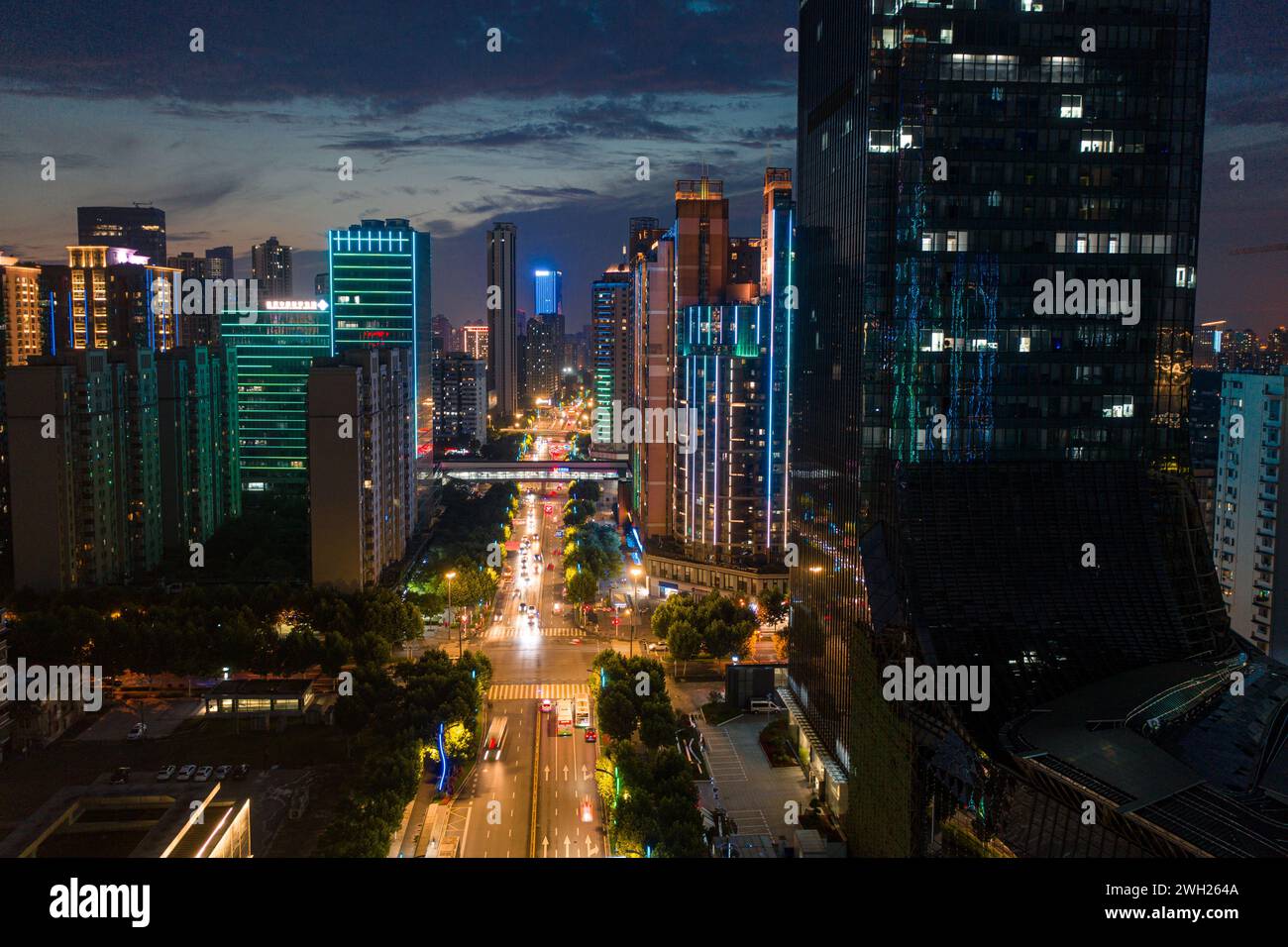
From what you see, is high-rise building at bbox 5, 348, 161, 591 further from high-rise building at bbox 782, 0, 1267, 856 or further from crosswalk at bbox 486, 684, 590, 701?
high-rise building at bbox 782, 0, 1267, 856

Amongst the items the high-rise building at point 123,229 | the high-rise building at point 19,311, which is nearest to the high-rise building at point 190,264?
the high-rise building at point 123,229

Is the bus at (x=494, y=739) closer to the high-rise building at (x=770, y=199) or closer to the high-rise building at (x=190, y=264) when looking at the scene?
the high-rise building at (x=770, y=199)

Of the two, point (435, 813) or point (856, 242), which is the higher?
point (856, 242)

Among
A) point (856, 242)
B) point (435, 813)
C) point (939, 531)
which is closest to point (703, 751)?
point (435, 813)

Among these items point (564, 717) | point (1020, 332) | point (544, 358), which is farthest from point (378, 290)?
point (544, 358)

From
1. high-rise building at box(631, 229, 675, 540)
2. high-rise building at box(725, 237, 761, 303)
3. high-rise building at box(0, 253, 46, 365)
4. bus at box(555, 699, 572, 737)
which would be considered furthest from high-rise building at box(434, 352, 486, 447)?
bus at box(555, 699, 572, 737)
